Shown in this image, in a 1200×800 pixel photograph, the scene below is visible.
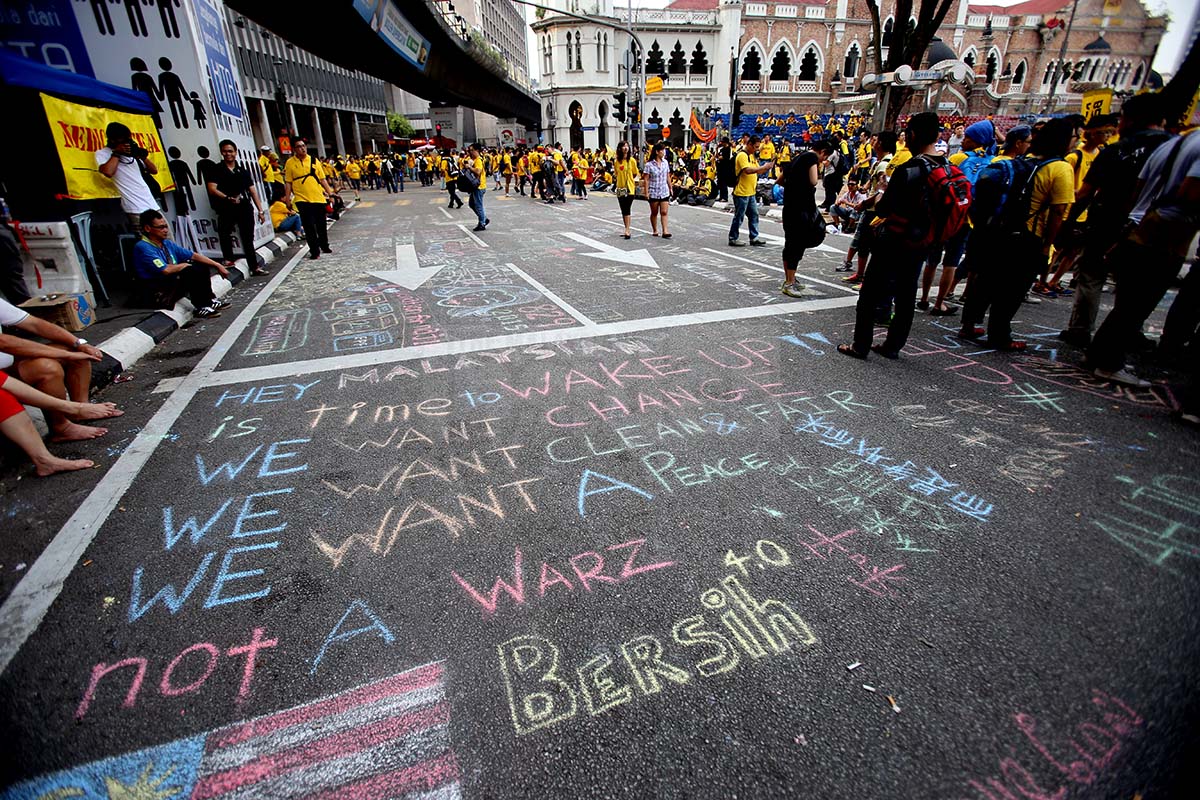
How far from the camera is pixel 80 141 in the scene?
22.7 ft

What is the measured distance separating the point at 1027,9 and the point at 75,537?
8469 cm

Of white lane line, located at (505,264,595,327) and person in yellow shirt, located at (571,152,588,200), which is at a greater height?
person in yellow shirt, located at (571,152,588,200)

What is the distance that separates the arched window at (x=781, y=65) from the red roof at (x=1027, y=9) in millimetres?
18988

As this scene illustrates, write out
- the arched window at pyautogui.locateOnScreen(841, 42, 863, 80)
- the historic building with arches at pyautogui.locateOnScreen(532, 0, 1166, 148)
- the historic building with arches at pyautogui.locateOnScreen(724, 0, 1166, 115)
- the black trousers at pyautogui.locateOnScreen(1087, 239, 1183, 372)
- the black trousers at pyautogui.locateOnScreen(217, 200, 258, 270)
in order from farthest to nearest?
the arched window at pyautogui.locateOnScreen(841, 42, 863, 80), the historic building with arches at pyautogui.locateOnScreen(532, 0, 1166, 148), the historic building with arches at pyautogui.locateOnScreen(724, 0, 1166, 115), the black trousers at pyautogui.locateOnScreen(217, 200, 258, 270), the black trousers at pyautogui.locateOnScreen(1087, 239, 1183, 372)

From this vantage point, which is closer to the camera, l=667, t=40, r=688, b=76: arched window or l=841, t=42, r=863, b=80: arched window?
l=841, t=42, r=863, b=80: arched window

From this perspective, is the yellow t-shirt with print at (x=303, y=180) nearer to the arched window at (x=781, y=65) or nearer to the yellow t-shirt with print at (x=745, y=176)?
the yellow t-shirt with print at (x=745, y=176)

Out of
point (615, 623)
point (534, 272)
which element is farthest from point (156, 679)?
point (534, 272)

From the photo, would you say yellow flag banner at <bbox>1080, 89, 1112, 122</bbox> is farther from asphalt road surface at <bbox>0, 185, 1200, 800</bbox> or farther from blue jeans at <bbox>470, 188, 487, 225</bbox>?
blue jeans at <bbox>470, 188, 487, 225</bbox>

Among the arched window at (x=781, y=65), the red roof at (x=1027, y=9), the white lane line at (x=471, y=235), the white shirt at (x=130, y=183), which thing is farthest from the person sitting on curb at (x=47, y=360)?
the red roof at (x=1027, y=9)

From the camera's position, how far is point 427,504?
3025 mm

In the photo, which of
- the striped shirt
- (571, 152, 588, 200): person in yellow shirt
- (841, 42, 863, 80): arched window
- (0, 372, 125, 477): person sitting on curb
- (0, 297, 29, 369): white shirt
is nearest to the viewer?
(0, 372, 125, 477): person sitting on curb

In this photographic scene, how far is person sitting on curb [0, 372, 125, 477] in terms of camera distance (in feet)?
10.6

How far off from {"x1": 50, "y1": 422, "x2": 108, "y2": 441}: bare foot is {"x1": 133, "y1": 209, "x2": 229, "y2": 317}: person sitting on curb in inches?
132

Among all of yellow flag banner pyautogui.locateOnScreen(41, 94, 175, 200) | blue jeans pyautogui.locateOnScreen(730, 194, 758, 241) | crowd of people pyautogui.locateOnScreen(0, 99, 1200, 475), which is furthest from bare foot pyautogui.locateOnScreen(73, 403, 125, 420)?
blue jeans pyautogui.locateOnScreen(730, 194, 758, 241)
